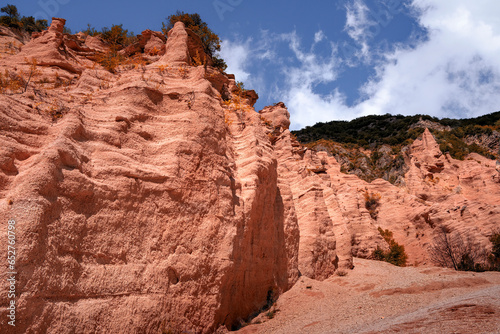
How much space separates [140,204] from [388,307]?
621 cm

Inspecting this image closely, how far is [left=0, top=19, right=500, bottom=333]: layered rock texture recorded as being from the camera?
16.1ft

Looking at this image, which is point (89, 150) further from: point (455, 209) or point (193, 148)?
point (455, 209)

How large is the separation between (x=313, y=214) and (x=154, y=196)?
798 centimetres

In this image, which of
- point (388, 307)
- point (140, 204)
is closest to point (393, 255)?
point (388, 307)

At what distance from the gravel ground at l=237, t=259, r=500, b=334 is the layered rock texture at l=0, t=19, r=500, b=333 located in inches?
26.2

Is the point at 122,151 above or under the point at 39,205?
above

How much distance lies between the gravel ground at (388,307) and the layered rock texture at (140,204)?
0.67 meters

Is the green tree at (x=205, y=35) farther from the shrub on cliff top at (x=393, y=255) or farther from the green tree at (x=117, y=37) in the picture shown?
the shrub on cliff top at (x=393, y=255)

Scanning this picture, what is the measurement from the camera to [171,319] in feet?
19.0

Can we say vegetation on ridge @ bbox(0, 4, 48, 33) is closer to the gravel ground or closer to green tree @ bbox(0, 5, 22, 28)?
green tree @ bbox(0, 5, 22, 28)

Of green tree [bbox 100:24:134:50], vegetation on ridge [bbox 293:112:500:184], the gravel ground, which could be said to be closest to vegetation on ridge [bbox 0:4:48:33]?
green tree [bbox 100:24:134:50]

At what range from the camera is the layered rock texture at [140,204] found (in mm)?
4914

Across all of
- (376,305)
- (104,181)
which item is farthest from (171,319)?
(376,305)

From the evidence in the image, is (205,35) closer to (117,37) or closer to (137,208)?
(117,37)
